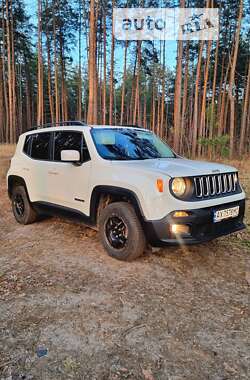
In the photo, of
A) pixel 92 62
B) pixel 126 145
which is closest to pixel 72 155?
pixel 126 145

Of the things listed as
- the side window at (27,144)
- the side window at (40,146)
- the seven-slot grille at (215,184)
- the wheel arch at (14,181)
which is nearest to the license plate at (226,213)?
the seven-slot grille at (215,184)

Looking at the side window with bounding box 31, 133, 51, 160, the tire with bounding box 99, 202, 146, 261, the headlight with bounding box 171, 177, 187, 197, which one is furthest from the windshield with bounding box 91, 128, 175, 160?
the side window with bounding box 31, 133, 51, 160

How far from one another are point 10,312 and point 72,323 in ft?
2.07

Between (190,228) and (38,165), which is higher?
(38,165)

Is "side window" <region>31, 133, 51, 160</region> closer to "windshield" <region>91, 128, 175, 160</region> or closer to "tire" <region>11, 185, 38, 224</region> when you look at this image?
"tire" <region>11, 185, 38, 224</region>

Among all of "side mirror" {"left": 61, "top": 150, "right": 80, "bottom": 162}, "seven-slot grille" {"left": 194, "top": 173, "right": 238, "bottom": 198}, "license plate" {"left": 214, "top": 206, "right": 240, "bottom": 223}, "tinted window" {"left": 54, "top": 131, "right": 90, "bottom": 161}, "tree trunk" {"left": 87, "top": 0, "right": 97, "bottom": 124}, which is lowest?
"license plate" {"left": 214, "top": 206, "right": 240, "bottom": 223}

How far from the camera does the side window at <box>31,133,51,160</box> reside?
15.7ft

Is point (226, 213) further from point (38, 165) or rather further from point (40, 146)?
point (40, 146)

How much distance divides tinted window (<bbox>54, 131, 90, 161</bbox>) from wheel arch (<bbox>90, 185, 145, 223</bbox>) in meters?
0.55

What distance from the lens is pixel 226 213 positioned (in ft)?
11.4

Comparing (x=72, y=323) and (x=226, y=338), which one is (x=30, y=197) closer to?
(x=72, y=323)

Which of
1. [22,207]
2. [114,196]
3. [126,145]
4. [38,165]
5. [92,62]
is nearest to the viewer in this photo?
[114,196]

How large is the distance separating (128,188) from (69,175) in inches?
49.1

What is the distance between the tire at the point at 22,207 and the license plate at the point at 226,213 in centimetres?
340
